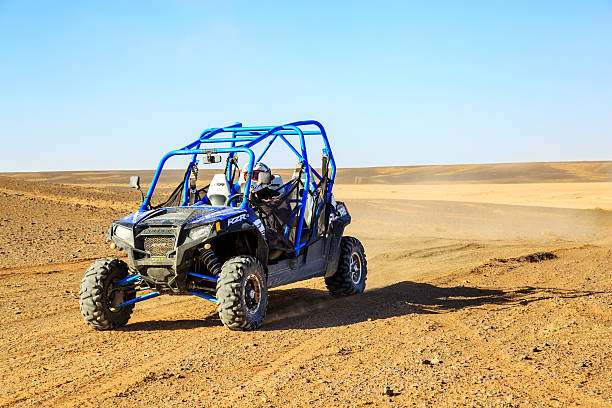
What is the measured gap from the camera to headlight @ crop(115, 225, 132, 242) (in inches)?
317

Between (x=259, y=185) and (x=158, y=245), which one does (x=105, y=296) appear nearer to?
(x=158, y=245)

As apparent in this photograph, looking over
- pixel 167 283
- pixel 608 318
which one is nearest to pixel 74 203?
pixel 167 283

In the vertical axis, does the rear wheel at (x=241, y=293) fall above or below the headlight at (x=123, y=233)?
below

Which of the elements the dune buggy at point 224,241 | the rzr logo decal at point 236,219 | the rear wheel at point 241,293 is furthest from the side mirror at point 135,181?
the rear wheel at point 241,293

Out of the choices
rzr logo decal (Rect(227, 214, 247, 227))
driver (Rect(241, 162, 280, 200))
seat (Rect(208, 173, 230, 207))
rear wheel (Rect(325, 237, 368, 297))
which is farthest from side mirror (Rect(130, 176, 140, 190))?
rear wheel (Rect(325, 237, 368, 297))

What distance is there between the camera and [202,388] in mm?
5824

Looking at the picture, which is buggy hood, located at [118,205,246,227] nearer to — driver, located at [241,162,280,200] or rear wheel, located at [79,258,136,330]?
rear wheel, located at [79,258,136,330]

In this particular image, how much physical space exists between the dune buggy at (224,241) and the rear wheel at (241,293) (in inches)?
0.5

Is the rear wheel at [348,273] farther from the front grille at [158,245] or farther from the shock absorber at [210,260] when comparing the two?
the front grille at [158,245]

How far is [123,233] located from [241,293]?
1.65 metres

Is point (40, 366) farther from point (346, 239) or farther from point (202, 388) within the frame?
point (346, 239)

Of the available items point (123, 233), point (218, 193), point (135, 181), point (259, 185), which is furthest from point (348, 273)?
point (123, 233)

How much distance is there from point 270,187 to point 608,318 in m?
4.91

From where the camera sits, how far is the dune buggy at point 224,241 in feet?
25.8
